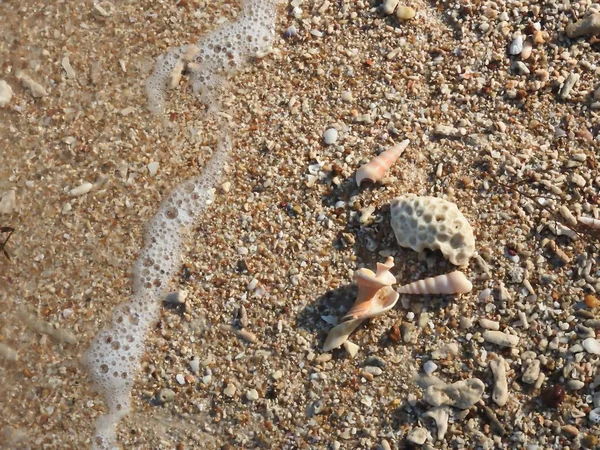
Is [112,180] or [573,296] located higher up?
[573,296]

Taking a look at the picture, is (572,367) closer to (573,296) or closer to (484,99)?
(573,296)

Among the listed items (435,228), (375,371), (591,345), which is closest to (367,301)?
(375,371)

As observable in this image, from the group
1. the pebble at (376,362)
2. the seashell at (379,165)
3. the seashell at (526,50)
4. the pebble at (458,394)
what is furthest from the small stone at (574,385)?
the seashell at (526,50)

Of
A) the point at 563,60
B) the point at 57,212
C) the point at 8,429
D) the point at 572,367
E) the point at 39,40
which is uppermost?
the point at 563,60

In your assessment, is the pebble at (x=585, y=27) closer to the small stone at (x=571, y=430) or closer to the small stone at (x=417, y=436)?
Answer: the small stone at (x=571, y=430)

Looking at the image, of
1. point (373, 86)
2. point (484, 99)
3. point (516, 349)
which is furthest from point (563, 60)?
point (516, 349)
